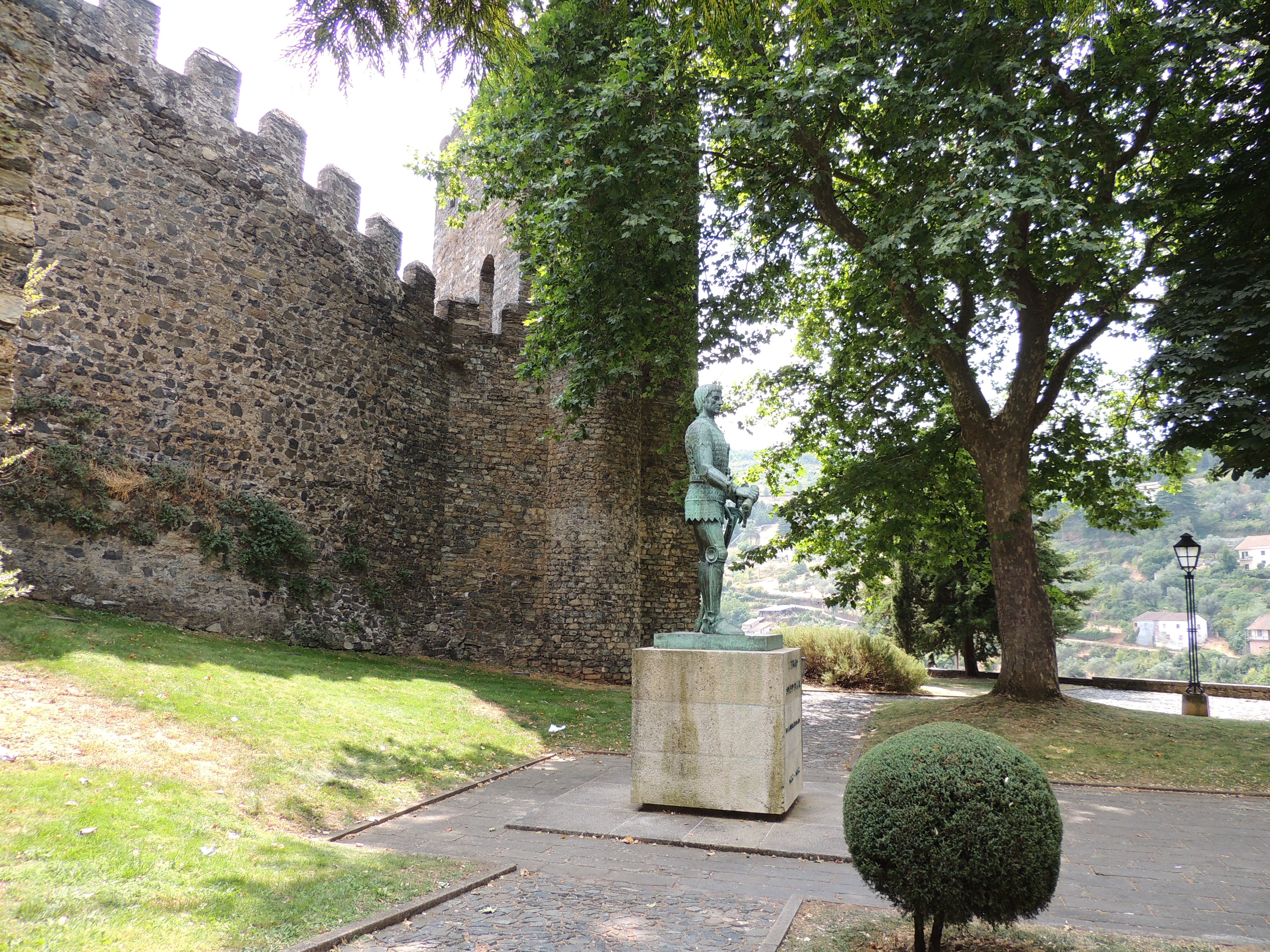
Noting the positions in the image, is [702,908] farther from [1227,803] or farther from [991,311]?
[991,311]

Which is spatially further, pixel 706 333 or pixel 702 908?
pixel 706 333

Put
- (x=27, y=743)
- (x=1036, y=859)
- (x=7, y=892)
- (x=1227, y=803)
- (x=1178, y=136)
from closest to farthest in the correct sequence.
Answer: (x=1036, y=859) < (x=7, y=892) < (x=27, y=743) < (x=1227, y=803) < (x=1178, y=136)

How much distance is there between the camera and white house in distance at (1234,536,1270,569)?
72.5 m

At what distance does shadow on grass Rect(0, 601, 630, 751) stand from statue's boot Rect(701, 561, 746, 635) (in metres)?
3.33

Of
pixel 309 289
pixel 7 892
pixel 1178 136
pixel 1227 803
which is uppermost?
pixel 1178 136

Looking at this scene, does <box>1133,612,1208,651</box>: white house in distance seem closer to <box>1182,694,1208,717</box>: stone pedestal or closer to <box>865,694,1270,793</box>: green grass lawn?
<box>1182,694,1208,717</box>: stone pedestal

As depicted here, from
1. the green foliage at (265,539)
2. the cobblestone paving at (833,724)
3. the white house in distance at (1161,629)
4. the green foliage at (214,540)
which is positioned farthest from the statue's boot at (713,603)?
the white house in distance at (1161,629)

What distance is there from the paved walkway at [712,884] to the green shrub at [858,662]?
10373 mm

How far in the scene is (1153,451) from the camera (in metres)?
10.1

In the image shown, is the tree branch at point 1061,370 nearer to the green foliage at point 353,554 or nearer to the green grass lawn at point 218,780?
the green grass lawn at point 218,780

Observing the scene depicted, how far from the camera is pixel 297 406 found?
13.2 m

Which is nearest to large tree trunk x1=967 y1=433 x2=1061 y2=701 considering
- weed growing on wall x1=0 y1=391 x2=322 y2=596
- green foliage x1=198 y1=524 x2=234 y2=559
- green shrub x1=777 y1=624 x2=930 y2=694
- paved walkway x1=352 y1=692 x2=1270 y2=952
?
paved walkway x1=352 y1=692 x2=1270 y2=952

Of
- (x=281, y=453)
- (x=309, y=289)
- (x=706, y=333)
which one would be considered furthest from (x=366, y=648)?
(x=706, y=333)

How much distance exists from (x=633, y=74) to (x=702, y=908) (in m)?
9.43
